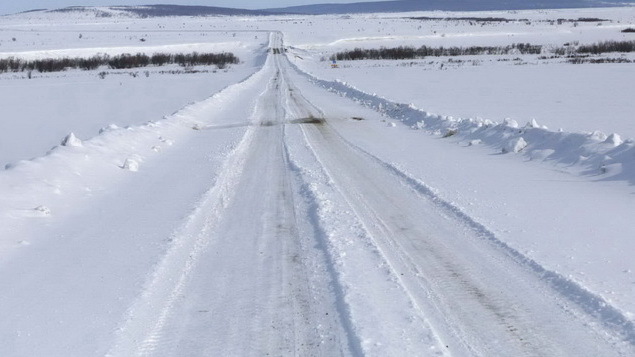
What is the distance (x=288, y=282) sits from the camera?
6.12 m

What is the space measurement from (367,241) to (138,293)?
2.45 meters

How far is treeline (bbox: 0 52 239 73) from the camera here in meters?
52.6

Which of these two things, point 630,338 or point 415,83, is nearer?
point 630,338

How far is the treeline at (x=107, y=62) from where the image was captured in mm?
52594

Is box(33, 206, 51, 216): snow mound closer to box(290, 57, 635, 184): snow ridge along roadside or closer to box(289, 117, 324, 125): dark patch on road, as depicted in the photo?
box(290, 57, 635, 184): snow ridge along roadside

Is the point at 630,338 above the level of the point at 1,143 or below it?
above

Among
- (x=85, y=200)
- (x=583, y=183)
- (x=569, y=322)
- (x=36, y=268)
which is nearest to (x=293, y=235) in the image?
(x=36, y=268)

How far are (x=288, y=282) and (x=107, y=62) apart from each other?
57.5m

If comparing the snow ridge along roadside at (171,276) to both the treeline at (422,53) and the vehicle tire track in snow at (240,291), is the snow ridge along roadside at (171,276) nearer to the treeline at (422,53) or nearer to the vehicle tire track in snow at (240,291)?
the vehicle tire track in snow at (240,291)

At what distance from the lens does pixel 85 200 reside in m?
10.0

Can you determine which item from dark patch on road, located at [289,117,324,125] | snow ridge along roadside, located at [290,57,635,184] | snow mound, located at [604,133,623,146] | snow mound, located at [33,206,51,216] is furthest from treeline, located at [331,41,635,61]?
snow mound, located at [33,206,51,216]

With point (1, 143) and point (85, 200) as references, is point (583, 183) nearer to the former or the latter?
point (85, 200)

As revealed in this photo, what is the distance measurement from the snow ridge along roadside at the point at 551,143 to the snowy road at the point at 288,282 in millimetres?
3231

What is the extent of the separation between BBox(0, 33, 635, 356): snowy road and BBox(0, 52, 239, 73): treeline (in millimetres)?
46685
